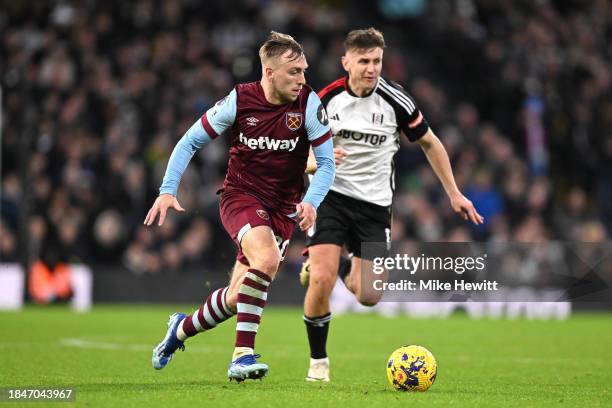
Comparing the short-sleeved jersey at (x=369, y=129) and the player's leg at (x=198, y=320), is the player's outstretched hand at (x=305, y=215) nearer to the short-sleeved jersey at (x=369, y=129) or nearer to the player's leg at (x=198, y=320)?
the player's leg at (x=198, y=320)

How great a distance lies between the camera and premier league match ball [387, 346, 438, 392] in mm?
7336

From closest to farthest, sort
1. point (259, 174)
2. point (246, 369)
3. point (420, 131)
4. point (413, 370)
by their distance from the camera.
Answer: point (246, 369)
point (413, 370)
point (259, 174)
point (420, 131)

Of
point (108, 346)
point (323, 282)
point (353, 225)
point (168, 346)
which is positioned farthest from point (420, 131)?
point (108, 346)

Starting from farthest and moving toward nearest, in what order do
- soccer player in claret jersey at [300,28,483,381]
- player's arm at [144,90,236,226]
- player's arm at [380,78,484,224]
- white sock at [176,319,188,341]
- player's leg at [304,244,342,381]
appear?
player's arm at [380,78,484,224] < soccer player in claret jersey at [300,28,483,381] < player's leg at [304,244,342,381] < white sock at [176,319,188,341] < player's arm at [144,90,236,226]

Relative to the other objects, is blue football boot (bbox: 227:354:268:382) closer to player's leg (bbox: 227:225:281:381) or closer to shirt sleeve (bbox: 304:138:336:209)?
player's leg (bbox: 227:225:281:381)

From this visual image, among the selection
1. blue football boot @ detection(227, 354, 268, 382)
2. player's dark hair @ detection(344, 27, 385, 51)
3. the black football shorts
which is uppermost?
player's dark hair @ detection(344, 27, 385, 51)

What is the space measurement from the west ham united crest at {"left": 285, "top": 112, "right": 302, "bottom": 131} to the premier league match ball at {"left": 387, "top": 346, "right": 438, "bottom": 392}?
66.6 inches

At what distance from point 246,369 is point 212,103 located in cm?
1294

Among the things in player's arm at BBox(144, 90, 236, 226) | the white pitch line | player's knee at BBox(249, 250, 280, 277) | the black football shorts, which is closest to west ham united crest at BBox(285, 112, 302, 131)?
player's arm at BBox(144, 90, 236, 226)

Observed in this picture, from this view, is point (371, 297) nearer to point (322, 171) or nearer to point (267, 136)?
point (322, 171)

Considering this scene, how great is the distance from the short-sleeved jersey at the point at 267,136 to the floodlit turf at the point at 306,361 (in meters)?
1.37

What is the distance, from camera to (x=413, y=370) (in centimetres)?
734

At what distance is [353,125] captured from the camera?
888 centimetres

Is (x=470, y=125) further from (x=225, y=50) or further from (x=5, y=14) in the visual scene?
(x=5, y=14)
